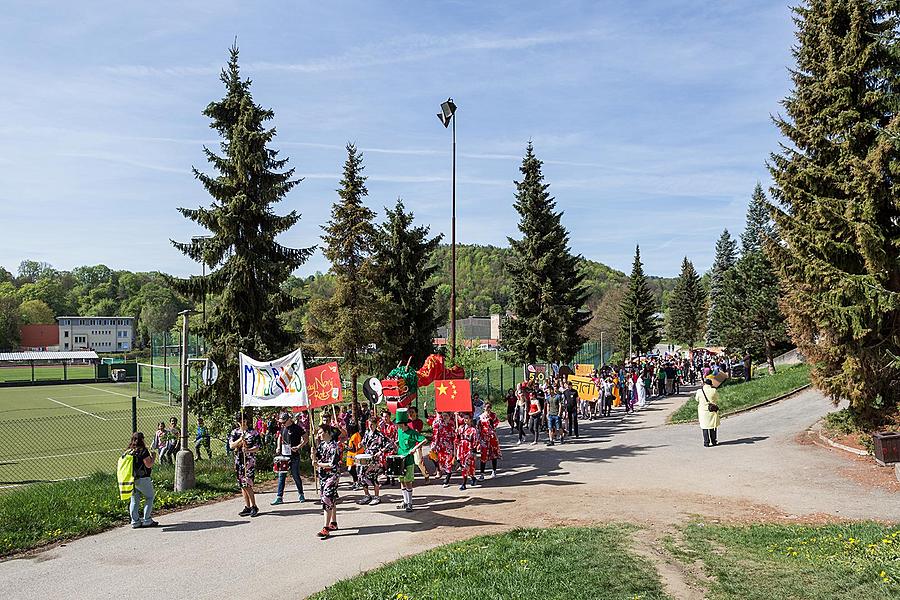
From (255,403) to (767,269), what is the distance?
41030 millimetres

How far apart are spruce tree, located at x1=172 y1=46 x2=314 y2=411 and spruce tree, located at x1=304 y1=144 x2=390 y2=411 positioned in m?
4.69

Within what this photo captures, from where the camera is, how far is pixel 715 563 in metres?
8.90

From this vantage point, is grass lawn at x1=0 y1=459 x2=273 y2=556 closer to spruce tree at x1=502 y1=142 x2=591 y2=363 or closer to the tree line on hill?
the tree line on hill

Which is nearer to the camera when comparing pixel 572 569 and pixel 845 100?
pixel 572 569

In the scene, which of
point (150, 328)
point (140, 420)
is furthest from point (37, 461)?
point (150, 328)

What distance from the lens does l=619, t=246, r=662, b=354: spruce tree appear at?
61969mm

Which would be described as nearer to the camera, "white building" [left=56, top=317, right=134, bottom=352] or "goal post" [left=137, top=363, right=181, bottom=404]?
"goal post" [left=137, top=363, right=181, bottom=404]

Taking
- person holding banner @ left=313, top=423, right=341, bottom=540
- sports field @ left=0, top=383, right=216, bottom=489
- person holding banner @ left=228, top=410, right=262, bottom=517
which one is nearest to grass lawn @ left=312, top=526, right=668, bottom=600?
person holding banner @ left=313, top=423, right=341, bottom=540

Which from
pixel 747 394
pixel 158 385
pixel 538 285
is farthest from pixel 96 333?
pixel 747 394

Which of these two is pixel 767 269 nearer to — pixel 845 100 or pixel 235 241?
pixel 845 100

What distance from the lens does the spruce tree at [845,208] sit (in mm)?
15906

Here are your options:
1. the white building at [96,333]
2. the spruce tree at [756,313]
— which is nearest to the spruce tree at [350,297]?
the spruce tree at [756,313]

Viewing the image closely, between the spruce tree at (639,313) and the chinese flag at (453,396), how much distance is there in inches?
1873

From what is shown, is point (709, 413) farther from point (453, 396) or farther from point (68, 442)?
point (68, 442)
